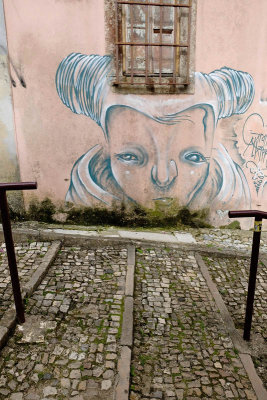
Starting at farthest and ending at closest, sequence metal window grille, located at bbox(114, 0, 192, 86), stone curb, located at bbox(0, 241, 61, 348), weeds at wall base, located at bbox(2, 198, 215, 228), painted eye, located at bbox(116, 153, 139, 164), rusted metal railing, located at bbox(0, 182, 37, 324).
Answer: weeds at wall base, located at bbox(2, 198, 215, 228) < painted eye, located at bbox(116, 153, 139, 164) < metal window grille, located at bbox(114, 0, 192, 86) < stone curb, located at bbox(0, 241, 61, 348) < rusted metal railing, located at bbox(0, 182, 37, 324)

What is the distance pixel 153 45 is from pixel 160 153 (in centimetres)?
172

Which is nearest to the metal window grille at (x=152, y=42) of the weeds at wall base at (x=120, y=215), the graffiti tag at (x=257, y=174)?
the graffiti tag at (x=257, y=174)

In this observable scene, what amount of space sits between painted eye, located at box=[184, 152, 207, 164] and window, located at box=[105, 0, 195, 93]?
1.11m

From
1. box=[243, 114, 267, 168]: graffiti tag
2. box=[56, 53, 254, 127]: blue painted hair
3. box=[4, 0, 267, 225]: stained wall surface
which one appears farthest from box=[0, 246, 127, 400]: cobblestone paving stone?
box=[243, 114, 267, 168]: graffiti tag

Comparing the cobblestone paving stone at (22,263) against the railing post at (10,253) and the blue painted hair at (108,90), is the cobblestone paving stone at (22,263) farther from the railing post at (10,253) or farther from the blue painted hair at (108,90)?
the blue painted hair at (108,90)

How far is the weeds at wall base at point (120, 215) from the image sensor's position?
5250mm

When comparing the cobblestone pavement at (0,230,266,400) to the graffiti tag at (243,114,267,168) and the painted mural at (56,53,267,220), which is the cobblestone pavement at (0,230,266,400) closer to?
the painted mural at (56,53,267,220)

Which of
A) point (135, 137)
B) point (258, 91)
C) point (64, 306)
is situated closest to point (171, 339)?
point (64, 306)

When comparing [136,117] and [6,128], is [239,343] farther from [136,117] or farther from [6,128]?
[6,128]

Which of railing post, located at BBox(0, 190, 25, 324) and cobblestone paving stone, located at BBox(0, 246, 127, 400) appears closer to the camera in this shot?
cobblestone paving stone, located at BBox(0, 246, 127, 400)

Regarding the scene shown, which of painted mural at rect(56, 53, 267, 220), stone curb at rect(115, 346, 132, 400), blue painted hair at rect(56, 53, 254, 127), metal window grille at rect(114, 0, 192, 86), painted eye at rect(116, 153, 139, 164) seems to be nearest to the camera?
stone curb at rect(115, 346, 132, 400)

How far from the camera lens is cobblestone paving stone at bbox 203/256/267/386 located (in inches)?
113

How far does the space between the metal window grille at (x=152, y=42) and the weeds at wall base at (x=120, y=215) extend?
7.22 ft

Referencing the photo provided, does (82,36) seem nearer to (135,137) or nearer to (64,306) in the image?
(135,137)
